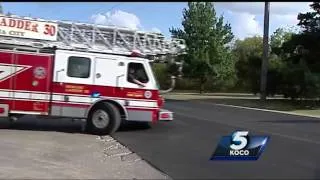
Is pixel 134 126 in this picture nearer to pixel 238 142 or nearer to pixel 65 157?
pixel 65 157

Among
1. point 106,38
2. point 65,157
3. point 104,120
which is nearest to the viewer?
point 65,157

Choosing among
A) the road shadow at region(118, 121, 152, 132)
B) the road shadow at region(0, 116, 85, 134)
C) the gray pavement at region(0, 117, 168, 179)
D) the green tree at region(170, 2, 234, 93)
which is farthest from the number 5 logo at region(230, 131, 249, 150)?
the green tree at region(170, 2, 234, 93)

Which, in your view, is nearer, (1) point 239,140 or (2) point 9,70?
(1) point 239,140

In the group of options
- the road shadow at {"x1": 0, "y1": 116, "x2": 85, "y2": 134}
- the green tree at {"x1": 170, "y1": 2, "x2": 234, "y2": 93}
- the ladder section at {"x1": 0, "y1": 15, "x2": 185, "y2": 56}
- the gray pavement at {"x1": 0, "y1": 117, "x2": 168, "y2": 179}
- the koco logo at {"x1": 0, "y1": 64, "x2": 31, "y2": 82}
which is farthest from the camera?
the green tree at {"x1": 170, "y1": 2, "x2": 234, "y2": 93}

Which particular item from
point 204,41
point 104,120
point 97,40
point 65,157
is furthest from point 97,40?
point 204,41

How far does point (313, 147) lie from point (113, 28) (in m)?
7.07

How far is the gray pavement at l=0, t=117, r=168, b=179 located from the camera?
9.60m

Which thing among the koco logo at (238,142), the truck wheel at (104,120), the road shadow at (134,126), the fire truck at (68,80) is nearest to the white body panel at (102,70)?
the fire truck at (68,80)

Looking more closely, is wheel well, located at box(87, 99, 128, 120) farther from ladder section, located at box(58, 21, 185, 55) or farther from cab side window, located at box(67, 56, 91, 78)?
ladder section, located at box(58, 21, 185, 55)

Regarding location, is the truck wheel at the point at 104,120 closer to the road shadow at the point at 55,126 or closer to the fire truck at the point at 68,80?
the fire truck at the point at 68,80

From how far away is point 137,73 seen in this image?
17.0m

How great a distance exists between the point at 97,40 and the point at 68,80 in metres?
1.68

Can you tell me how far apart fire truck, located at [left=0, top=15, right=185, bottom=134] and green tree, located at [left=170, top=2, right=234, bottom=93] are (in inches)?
1849

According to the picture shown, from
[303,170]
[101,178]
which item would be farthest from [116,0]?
[303,170]
